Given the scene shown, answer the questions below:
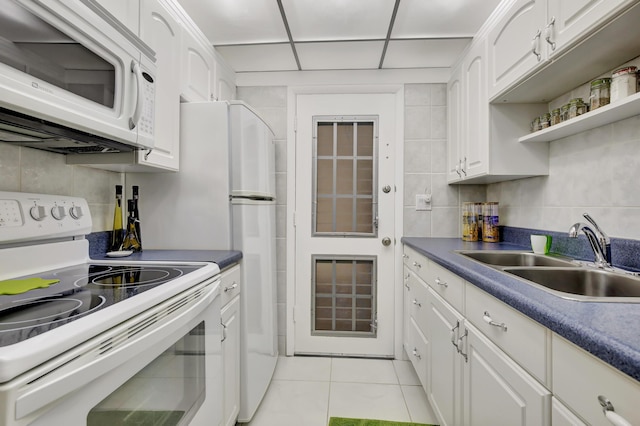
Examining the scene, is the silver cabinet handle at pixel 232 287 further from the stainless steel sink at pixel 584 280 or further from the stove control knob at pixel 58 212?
the stainless steel sink at pixel 584 280

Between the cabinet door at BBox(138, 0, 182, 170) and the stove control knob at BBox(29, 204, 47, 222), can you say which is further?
the cabinet door at BBox(138, 0, 182, 170)

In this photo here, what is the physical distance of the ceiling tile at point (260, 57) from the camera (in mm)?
2043

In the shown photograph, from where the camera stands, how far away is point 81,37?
0.87m

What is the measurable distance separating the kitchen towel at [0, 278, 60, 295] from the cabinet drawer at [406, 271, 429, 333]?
5.38 ft

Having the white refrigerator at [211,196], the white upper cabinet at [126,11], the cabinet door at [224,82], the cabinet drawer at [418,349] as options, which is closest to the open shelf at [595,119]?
the cabinet drawer at [418,349]

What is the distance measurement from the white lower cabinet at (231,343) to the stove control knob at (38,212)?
0.68 meters

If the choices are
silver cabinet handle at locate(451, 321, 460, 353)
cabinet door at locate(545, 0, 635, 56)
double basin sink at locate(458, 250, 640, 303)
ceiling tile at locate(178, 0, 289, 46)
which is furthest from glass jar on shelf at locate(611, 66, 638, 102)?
ceiling tile at locate(178, 0, 289, 46)

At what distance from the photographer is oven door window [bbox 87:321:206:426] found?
2.25ft

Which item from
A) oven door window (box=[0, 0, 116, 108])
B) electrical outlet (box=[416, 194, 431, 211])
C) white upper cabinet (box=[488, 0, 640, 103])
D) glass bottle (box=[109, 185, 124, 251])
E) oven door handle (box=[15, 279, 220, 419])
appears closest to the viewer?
oven door handle (box=[15, 279, 220, 419])

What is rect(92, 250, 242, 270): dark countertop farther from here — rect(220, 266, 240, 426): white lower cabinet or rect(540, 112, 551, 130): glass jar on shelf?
rect(540, 112, 551, 130): glass jar on shelf

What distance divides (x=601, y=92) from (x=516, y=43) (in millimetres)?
429

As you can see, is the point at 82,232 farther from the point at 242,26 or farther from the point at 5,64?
the point at 242,26

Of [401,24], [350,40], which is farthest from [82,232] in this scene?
[401,24]

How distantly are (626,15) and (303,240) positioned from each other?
1999 mm
